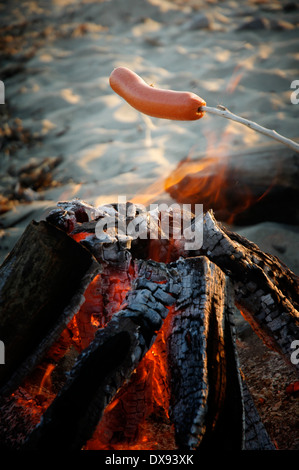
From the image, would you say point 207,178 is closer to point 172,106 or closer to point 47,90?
point 172,106

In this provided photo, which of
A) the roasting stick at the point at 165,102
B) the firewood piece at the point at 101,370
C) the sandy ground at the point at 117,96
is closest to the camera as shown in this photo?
the firewood piece at the point at 101,370

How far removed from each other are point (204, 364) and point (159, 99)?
1294 mm

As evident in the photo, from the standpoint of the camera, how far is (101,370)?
3.26 ft

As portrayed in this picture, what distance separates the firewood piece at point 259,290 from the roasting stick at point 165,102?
1.73ft

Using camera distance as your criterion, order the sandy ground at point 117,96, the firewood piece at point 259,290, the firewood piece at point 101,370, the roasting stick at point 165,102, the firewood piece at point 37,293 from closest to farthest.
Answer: the firewood piece at point 101,370, the firewood piece at point 37,293, the firewood piece at point 259,290, the roasting stick at point 165,102, the sandy ground at point 117,96

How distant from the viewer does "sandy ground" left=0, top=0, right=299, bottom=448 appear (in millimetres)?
3297

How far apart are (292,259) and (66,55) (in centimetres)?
544

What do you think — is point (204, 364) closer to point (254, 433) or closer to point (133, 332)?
point (133, 332)

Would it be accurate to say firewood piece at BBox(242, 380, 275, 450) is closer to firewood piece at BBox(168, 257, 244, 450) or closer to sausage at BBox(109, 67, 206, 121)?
firewood piece at BBox(168, 257, 244, 450)

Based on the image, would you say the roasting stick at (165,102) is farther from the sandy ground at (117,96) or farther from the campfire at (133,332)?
the sandy ground at (117,96)

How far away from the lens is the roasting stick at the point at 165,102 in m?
1.48

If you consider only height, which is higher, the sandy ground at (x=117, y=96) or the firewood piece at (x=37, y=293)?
the sandy ground at (x=117, y=96)

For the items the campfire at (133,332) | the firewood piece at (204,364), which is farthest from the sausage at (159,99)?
the firewood piece at (204,364)

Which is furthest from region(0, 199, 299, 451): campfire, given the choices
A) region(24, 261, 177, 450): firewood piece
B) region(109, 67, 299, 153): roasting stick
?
region(109, 67, 299, 153): roasting stick
